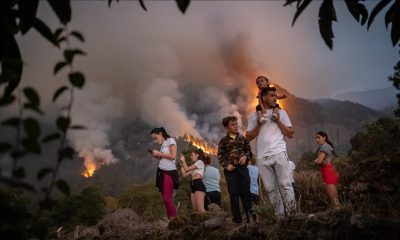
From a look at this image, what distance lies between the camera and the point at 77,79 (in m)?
1.20

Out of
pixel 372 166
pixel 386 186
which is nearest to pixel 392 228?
pixel 386 186

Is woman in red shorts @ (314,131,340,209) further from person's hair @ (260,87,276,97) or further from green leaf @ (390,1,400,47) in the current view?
green leaf @ (390,1,400,47)

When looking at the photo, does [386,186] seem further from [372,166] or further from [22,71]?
[22,71]

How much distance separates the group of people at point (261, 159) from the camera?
5582 mm

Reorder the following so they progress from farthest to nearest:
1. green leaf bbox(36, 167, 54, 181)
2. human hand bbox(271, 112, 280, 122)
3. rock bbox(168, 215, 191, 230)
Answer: rock bbox(168, 215, 191, 230), human hand bbox(271, 112, 280, 122), green leaf bbox(36, 167, 54, 181)

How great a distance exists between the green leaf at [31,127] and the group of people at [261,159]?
4.30 m

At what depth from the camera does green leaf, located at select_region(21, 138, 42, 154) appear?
3.42 ft

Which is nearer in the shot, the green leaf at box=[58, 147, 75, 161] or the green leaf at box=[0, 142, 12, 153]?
the green leaf at box=[0, 142, 12, 153]

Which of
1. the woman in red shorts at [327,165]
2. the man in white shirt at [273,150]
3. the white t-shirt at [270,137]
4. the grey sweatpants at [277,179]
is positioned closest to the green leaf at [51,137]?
the grey sweatpants at [277,179]

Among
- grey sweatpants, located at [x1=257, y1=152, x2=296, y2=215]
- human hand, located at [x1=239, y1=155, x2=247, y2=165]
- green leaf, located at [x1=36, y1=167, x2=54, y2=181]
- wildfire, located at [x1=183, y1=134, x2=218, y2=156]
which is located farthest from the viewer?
wildfire, located at [x1=183, y1=134, x2=218, y2=156]

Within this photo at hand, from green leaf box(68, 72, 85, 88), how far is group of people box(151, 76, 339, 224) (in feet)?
13.7

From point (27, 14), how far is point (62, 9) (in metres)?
0.12

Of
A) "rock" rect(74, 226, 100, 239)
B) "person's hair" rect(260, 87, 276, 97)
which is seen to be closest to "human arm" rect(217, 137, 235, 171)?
"person's hair" rect(260, 87, 276, 97)

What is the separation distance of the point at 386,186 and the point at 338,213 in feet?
7.16
